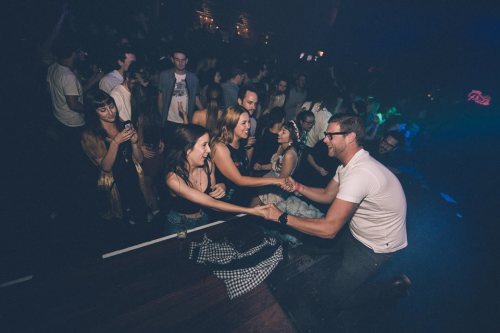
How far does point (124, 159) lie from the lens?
3141 millimetres

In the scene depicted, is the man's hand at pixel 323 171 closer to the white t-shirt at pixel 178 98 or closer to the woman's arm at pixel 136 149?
the white t-shirt at pixel 178 98

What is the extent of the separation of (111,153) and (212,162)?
1.22 m

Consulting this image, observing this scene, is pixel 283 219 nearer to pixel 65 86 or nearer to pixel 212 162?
pixel 212 162

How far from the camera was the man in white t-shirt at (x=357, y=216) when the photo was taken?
91.0 inches

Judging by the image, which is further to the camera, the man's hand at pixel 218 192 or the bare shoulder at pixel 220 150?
the bare shoulder at pixel 220 150

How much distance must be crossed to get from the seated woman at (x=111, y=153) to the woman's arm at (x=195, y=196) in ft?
3.37

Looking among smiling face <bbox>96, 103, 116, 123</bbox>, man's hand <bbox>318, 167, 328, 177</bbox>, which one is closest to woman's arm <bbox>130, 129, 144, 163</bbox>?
smiling face <bbox>96, 103, 116, 123</bbox>

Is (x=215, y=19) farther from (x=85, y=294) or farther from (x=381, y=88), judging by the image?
(x=85, y=294)

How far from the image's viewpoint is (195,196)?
8.01ft

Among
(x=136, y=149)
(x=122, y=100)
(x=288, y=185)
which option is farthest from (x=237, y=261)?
(x=122, y=100)

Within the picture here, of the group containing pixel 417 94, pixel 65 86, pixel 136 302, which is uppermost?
pixel 417 94

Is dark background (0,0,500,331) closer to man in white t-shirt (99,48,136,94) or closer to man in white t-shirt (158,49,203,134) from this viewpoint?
man in white t-shirt (99,48,136,94)

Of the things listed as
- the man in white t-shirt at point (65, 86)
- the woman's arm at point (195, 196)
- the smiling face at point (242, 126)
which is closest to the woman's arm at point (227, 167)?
the smiling face at point (242, 126)

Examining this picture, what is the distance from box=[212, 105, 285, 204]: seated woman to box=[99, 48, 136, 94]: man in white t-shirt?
2.41 meters
